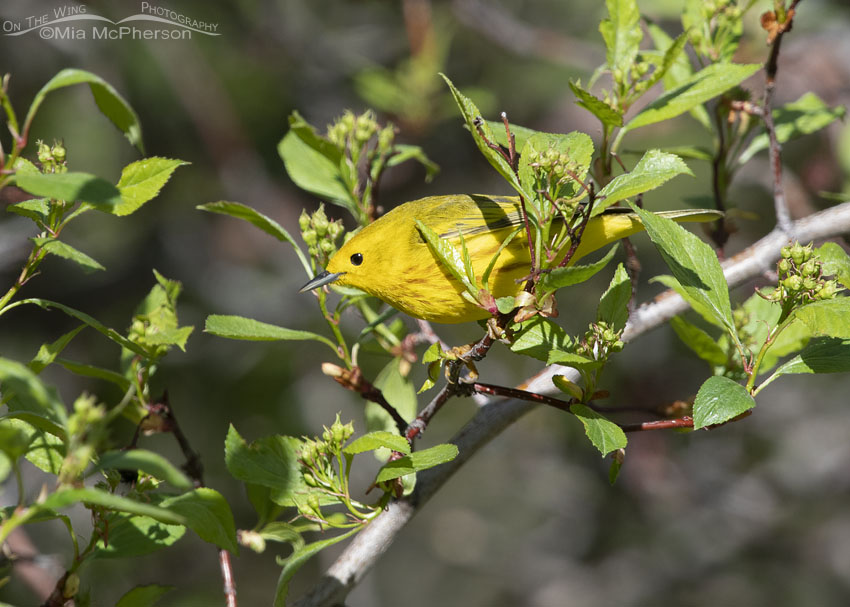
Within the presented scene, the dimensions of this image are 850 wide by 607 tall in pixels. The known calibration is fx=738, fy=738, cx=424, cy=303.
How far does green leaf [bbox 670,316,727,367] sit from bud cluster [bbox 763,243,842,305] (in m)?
0.39

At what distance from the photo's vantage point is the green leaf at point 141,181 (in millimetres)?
1400

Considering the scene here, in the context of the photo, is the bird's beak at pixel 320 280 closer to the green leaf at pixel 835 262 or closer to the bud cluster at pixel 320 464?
the bud cluster at pixel 320 464

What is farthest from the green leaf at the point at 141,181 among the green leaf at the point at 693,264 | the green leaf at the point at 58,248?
the green leaf at the point at 693,264

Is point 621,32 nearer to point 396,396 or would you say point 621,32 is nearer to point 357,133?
point 357,133

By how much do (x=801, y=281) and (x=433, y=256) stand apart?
0.90m

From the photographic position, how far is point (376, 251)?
218 cm

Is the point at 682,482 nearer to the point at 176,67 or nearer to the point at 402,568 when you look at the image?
the point at 402,568

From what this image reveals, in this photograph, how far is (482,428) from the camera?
1.87 m

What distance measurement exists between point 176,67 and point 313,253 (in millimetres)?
3998

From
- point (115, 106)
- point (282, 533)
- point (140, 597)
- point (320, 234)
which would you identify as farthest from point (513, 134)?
point (140, 597)

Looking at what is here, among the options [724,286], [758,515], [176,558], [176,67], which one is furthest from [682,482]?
[176,67]

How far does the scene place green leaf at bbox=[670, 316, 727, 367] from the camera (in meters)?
1.77

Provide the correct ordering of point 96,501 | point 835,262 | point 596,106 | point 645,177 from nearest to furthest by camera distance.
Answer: point 96,501
point 645,177
point 835,262
point 596,106

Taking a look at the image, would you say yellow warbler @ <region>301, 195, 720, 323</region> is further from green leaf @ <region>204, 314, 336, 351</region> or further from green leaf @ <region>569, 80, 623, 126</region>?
green leaf @ <region>569, 80, 623, 126</region>
